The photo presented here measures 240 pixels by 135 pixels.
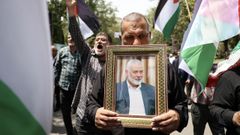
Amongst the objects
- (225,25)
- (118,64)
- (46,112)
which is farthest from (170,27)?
(46,112)

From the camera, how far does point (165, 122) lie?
7.98ft

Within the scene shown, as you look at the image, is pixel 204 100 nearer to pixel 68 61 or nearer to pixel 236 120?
pixel 68 61

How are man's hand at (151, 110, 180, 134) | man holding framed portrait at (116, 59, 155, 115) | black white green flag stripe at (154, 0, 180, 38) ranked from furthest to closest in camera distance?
1. black white green flag stripe at (154, 0, 180, 38)
2. man holding framed portrait at (116, 59, 155, 115)
3. man's hand at (151, 110, 180, 134)

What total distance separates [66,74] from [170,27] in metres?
1.79

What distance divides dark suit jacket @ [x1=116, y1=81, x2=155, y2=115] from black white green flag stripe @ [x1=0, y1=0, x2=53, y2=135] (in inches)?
40.2

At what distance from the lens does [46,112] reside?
62.3 inches

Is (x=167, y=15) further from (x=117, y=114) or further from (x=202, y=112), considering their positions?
(x=117, y=114)

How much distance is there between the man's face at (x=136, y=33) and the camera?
263 centimetres

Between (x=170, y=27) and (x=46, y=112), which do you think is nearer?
(x=46, y=112)

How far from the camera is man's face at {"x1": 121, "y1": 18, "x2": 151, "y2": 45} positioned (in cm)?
263

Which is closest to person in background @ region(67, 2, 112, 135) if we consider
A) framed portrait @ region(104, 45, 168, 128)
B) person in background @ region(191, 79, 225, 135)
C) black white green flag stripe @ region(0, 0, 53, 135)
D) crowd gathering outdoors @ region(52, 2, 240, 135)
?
crowd gathering outdoors @ region(52, 2, 240, 135)

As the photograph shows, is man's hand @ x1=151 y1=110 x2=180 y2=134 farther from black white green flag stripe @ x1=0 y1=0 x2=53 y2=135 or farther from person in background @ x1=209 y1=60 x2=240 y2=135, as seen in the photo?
black white green flag stripe @ x1=0 y1=0 x2=53 y2=135

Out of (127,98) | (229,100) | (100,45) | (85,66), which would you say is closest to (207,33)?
(100,45)

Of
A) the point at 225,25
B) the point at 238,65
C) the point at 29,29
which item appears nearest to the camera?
the point at 29,29
